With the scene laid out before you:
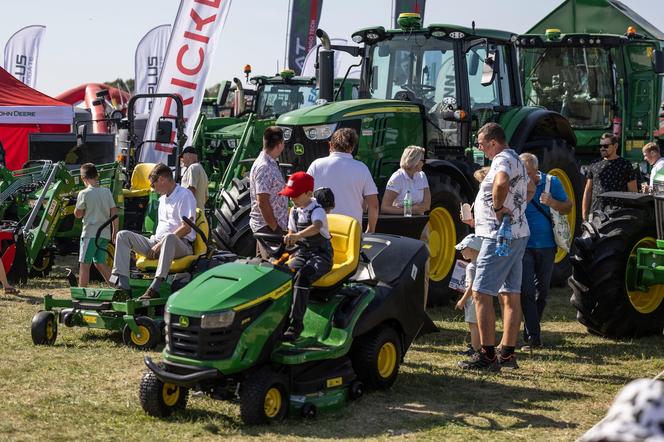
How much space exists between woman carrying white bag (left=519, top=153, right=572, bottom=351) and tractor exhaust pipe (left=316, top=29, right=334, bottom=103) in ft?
8.78

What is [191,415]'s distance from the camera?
5.78m

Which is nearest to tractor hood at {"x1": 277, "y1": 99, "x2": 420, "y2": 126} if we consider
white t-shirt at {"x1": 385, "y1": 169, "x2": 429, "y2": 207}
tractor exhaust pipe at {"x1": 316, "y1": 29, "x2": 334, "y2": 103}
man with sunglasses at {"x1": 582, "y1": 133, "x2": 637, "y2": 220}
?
tractor exhaust pipe at {"x1": 316, "y1": 29, "x2": 334, "y2": 103}

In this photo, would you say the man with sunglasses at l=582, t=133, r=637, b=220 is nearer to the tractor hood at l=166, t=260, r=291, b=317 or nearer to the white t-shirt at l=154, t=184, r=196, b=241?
the white t-shirt at l=154, t=184, r=196, b=241

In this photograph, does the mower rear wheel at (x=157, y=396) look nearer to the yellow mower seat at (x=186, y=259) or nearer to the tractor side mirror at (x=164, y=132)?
the yellow mower seat at (x=186, y=259)

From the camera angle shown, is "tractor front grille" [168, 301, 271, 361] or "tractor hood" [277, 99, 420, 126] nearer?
"tractor front grille" [168, 301, 271, 361]

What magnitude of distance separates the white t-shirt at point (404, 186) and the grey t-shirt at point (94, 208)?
10.4 ft

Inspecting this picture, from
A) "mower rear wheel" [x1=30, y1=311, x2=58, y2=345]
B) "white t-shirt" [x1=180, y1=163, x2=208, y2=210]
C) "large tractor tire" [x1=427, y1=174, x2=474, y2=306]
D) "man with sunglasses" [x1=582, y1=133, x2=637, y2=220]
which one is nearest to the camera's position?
"mower rear wheel" [x1=30, y1=311, x2=58, y2=345]

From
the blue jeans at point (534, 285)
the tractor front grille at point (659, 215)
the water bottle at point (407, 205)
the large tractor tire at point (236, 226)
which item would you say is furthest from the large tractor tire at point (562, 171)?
the large tractor tire at point (236, 226)

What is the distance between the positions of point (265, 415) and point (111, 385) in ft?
4.90

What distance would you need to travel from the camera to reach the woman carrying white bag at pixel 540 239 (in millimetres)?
7801

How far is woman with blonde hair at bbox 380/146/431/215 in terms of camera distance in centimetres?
872

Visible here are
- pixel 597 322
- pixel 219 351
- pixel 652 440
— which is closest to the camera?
pixel 652 440

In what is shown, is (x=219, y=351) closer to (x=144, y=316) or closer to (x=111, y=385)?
(x=111, y=385)

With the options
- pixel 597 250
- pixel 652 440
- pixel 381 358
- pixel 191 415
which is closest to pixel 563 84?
pixel 597 250
